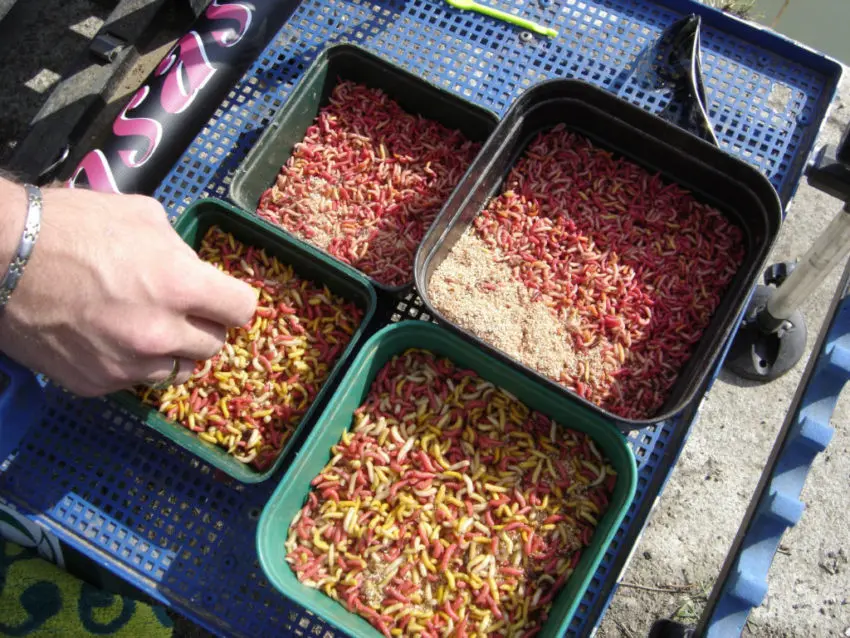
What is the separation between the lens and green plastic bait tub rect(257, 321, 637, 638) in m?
1.64

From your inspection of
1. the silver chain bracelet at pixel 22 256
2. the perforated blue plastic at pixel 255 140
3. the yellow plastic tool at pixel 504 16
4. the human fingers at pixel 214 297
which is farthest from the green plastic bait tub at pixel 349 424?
the yellow plastic tool at pixel 504 16

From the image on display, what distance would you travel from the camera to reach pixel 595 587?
184 cm

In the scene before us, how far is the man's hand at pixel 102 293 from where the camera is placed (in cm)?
138

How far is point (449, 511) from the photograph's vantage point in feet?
5.83

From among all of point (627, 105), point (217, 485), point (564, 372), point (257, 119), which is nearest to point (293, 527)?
point (217, 485)

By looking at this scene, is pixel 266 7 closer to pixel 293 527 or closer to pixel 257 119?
pixel 257 119

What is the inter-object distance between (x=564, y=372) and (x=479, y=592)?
2.02 feet

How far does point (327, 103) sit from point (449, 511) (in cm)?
136

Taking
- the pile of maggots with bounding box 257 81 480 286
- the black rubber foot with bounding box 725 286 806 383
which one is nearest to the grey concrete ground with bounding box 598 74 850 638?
the black rubber foot with bounding box 725 286 806 383

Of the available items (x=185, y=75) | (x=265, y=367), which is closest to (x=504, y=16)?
(x=185, y=75)

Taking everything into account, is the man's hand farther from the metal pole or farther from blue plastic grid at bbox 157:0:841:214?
the metal pole

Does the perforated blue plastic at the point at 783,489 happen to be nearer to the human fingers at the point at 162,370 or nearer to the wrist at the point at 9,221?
the human fingers at the point at 162,370

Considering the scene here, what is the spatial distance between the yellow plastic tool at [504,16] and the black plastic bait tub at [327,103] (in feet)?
1.42

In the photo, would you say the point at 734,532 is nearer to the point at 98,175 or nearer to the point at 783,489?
the point at 783,489
